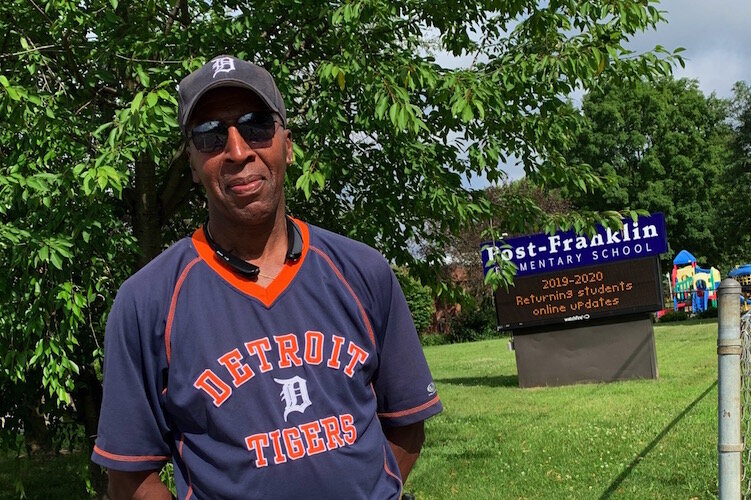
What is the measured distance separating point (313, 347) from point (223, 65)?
726 millimetres

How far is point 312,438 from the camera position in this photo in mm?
1842

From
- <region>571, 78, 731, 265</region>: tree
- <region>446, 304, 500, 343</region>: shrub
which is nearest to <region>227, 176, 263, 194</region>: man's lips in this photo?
<region>446, 304, 500, 343</region>: shrub

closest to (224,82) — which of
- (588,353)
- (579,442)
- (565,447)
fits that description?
(565,447)

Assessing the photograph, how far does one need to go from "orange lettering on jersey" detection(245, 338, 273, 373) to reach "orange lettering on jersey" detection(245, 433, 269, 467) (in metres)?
0.15

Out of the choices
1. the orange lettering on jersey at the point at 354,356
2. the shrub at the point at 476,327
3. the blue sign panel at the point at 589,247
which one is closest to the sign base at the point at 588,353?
the blue sign panel at the point at 589,247

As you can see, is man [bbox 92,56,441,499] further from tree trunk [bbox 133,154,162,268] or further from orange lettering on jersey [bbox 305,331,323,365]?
tree trunk [bbox 133,154,162,268]

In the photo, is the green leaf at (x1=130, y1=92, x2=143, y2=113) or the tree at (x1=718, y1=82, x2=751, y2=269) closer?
the green leaf at (x1=130, y1=92, x2=143, y2=113)

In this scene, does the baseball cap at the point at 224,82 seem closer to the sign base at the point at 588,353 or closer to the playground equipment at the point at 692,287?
the sign base at the point at 588,353

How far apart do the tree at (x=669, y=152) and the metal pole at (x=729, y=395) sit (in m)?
43.9

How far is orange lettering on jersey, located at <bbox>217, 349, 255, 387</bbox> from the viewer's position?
6.02ft

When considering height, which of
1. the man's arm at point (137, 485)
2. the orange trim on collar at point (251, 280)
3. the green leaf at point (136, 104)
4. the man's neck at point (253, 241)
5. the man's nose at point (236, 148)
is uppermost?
the green leaf at point (136, 104)

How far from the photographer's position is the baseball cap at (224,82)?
195 cm

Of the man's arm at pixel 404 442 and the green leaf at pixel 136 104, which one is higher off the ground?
the green leaf at pixel 136 104

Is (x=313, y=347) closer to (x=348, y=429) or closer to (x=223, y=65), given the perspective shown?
(x=348, y=429)
